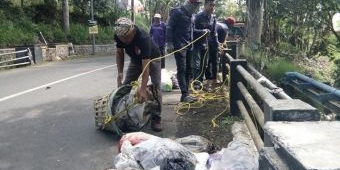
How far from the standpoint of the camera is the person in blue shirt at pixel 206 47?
9.06 metres

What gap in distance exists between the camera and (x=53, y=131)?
6578mm

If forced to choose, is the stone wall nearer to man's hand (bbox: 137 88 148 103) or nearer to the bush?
the bush

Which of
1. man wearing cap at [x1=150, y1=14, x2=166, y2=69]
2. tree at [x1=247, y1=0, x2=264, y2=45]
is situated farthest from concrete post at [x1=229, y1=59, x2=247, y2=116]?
man wearing cap at [x1=150, y1=14, x2=166, y2=69]

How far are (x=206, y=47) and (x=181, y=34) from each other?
1313 millimetres

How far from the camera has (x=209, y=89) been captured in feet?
30.3

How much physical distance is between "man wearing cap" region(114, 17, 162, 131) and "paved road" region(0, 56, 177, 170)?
0.63 meters

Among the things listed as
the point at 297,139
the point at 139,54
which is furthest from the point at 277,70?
the point at 297,139

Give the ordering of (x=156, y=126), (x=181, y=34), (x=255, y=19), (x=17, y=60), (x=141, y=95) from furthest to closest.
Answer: (x=17, y=60) → (x=255, y=19) → (x=181, y=34) → (x=156, y=126) → (x=141, y=95)

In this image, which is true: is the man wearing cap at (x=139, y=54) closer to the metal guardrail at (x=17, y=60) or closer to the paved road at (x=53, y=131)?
the paved road at (x=53, y=131)

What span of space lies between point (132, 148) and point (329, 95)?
2.93 m

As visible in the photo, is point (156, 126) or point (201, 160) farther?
point (156, 126)

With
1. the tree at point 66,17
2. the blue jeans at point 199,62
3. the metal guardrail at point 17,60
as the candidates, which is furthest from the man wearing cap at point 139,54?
the tree at point 66,17

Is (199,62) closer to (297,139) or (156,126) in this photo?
(156,126)

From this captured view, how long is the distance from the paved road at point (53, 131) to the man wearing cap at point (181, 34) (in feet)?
2.55
